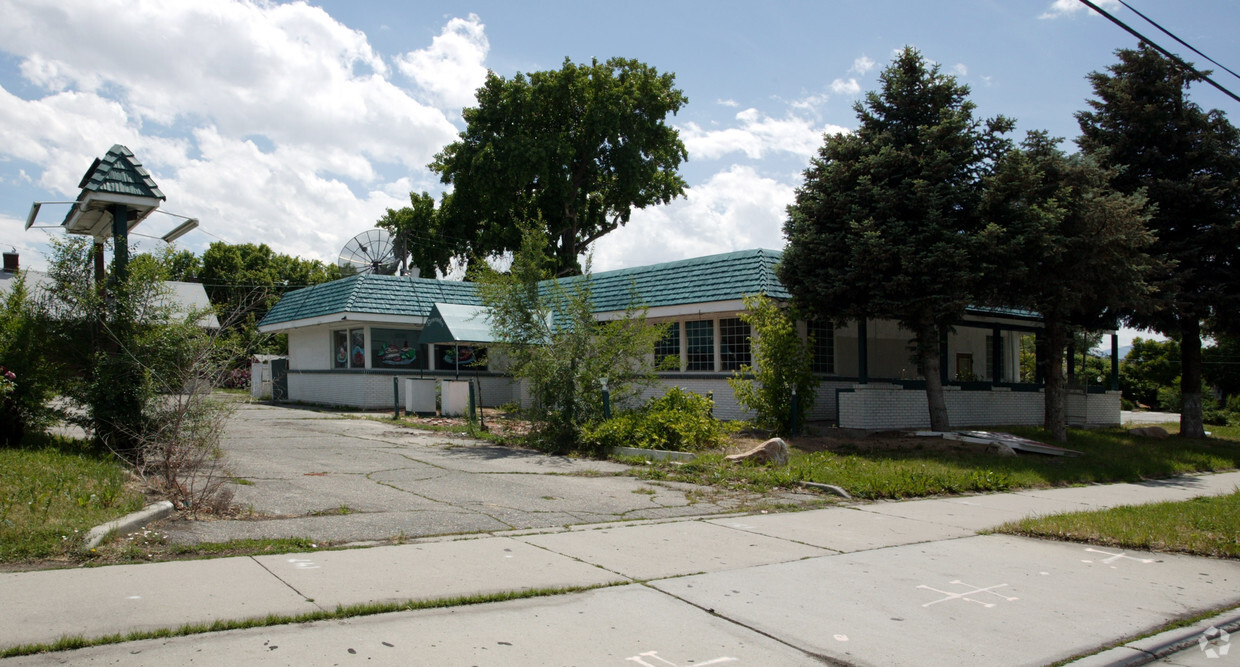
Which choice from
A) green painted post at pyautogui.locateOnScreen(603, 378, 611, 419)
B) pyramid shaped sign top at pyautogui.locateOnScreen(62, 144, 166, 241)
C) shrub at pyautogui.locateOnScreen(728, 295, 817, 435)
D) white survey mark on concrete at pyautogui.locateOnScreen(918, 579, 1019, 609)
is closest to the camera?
white survey mark on concrete at pyautogui.locateOnScreen(918, 579, 1019, 609)

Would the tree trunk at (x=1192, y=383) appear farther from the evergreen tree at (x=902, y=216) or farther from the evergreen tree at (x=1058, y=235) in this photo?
the evergreen tree at (x=902, y=216)

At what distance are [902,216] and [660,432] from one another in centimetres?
716

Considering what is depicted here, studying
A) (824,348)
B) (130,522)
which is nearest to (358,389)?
(824,348)

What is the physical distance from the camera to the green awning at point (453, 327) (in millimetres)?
23078

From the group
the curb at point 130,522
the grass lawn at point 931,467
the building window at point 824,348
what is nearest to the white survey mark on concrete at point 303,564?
the curb at point 130,522

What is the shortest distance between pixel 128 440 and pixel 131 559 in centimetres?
468

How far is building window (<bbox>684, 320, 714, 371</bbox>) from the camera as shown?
73.7 ft

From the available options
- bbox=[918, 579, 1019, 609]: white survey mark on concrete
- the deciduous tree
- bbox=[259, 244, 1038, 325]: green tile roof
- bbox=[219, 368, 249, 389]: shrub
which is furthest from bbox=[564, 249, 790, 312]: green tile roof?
the deciduous tree

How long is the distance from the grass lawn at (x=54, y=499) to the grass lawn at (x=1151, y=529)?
30.8ft

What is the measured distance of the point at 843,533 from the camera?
9.06 metres

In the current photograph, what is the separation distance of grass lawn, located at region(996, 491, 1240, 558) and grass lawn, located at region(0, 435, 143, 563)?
9.40 metres

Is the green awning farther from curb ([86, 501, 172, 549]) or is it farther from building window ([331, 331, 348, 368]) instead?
curb ([86, 501, 172, 549])

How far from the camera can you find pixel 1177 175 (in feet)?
70.3

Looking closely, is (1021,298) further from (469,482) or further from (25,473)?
(25,473)
